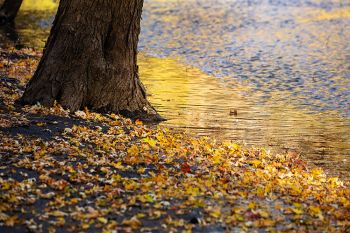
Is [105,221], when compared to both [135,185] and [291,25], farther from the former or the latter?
[291,25]

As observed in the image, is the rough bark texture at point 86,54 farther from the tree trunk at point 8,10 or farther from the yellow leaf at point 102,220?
the tree trunk at point 8,10

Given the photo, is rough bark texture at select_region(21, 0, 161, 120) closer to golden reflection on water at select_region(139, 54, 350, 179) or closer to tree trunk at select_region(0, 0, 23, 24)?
golden reflection on water at select_region(139, 54, 350, 179)

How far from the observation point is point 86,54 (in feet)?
43.4

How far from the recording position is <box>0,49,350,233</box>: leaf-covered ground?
27.2ft

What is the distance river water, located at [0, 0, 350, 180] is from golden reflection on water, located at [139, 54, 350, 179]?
22 mm

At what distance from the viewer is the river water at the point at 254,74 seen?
48.1 ft

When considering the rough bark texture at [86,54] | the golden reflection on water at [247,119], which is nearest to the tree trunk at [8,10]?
the golden reflection on water at [247,119]

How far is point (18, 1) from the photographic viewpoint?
3131cm

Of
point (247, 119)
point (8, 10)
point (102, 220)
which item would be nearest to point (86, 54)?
point (247, 119)

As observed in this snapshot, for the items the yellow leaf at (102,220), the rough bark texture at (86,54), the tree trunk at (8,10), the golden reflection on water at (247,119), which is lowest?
the yellow leaf at (102,220)

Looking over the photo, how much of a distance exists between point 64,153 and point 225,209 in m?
2.94

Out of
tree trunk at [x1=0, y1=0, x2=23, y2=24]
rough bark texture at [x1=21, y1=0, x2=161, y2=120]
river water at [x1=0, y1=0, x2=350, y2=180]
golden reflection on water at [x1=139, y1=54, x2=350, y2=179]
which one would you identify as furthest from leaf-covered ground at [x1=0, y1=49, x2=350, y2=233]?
tree trunk at [x1=0, y1=0, x2=23, y2=24]

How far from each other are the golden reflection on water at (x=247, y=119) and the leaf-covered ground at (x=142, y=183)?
107 centimetres

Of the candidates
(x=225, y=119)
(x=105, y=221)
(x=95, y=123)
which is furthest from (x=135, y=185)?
(x=225, y=119)
